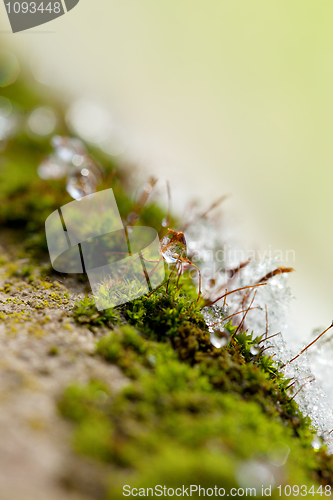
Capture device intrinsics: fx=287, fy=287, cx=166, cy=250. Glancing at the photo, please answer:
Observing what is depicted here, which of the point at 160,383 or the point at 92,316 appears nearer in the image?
the point at 160,383

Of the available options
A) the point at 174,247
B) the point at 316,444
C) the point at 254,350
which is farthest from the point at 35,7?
the point at 316,444

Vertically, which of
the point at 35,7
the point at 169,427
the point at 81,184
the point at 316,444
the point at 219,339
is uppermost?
the point at 35,7

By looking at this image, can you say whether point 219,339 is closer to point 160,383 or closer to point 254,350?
point 254,350

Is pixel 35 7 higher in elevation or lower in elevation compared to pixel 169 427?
higher

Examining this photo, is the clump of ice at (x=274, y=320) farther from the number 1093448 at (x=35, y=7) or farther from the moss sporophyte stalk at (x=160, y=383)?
the number 1093448 at (x=35, y=7)

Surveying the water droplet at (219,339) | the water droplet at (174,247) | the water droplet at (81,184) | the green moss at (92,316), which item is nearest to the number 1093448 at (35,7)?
the water droplet at (81,184)

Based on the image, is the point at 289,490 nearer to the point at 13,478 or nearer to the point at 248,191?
the point at 13,478

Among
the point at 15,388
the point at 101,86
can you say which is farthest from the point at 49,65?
the point at 15,388
